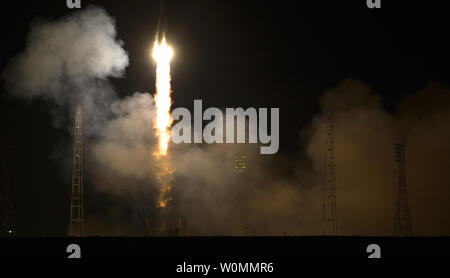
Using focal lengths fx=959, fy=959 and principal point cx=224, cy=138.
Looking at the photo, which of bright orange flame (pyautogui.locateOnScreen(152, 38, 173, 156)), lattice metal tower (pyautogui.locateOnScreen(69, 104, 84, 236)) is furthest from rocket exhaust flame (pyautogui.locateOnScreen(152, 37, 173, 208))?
lattice metal tower (pyautogui.locateOnScreen(69, 104, 84, 236))

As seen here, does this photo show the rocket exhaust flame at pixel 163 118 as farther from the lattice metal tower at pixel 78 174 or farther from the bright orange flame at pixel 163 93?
the lattice metal tower at pixel 78 174

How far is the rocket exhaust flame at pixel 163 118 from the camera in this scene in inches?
4208

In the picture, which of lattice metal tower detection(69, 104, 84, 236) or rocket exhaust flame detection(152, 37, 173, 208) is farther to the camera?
rocket exhaust flame detection(152, 37, 173, 208)

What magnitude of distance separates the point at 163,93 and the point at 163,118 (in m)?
3.00

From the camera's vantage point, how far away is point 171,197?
12050 cm

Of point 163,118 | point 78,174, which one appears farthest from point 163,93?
point 78,174

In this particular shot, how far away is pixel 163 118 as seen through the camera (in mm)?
110375

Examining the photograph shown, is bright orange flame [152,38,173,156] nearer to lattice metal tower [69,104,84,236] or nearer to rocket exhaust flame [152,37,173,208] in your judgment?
rocket exhaust flame [152,37,173,208]

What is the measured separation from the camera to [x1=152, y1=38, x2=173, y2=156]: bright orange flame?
350 feet

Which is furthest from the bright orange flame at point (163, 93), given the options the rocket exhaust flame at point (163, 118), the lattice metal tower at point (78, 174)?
the lattice metal tower at point (78, 174)
